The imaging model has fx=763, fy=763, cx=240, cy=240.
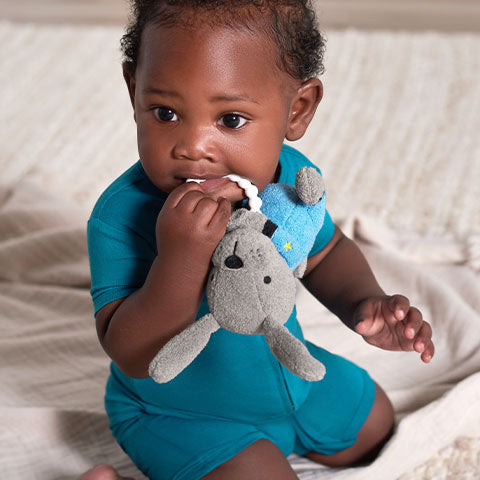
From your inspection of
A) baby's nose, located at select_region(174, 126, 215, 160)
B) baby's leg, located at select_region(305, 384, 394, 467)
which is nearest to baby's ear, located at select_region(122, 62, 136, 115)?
baby's nose, located at select_region(174, 126, 215, 160)

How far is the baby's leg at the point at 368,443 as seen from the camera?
96cm

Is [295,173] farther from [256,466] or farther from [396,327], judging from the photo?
[256,466]

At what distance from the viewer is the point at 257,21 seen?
703 mm

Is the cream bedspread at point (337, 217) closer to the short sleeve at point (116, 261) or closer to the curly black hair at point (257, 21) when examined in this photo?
the short sleeve at point (116, 261)

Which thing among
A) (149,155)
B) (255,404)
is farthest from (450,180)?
(149,155)

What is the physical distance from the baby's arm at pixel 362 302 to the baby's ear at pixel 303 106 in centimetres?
18

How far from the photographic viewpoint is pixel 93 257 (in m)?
0.78

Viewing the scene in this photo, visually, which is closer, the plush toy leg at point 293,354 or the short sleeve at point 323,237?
the plush toy leg at point 293,354

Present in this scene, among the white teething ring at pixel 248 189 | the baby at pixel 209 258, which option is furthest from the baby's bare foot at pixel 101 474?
the white teething ring at pixel 248 189

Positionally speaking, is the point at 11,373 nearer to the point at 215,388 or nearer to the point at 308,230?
the point at 215,388

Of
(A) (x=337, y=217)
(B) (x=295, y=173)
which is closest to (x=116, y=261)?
(B) (x=295, y=173)

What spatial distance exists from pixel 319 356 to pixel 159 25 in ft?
1.49

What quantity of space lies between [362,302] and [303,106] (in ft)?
0.72

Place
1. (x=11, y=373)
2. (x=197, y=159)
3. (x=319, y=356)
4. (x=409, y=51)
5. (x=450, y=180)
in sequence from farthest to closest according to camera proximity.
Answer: (x=409, y=51) < (x=450, y=180) < (x=11, y=373) < (x=319, y=356) < (x=197, y=159)
